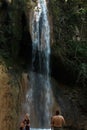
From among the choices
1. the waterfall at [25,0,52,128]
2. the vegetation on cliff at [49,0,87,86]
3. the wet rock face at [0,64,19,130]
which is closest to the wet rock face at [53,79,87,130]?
the vegetation on cliff at [49,0,87,86]

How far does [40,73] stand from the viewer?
22.9m

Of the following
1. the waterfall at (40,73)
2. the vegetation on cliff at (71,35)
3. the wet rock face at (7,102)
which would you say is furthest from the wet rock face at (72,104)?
the wet rock face at (7,102)

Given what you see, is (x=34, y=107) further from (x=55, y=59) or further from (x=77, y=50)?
(x=77, y=50)

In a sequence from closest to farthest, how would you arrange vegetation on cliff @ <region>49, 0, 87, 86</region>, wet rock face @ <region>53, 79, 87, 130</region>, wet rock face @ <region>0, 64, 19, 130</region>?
wet rock face @ <region>0, 64, 19, 130</region> < wet rock face @ <region>53, 79, 87, 130</region> < vegetation on cliff @ <region>49, 0, 87, 86</region>

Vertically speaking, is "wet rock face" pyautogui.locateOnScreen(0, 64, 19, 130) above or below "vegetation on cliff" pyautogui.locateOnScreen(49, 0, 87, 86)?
below

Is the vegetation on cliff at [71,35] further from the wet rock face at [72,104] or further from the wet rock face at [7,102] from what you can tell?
the wet rock face at [7,102]

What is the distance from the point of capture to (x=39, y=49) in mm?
23016

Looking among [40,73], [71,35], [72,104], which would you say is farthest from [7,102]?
[71,35]

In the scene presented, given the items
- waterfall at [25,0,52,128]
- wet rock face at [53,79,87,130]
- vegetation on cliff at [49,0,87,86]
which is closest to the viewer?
waterfall at [25,0,52,128]

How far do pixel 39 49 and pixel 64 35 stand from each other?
316 centimetres

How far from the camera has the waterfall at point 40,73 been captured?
828 inches

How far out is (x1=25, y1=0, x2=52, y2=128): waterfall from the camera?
828 inches

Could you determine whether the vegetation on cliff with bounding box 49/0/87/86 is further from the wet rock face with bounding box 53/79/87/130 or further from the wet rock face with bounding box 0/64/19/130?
the wet rock face with bounding box 0/64/19/130

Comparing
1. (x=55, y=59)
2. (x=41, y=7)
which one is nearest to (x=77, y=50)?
(x=55, y=59)
